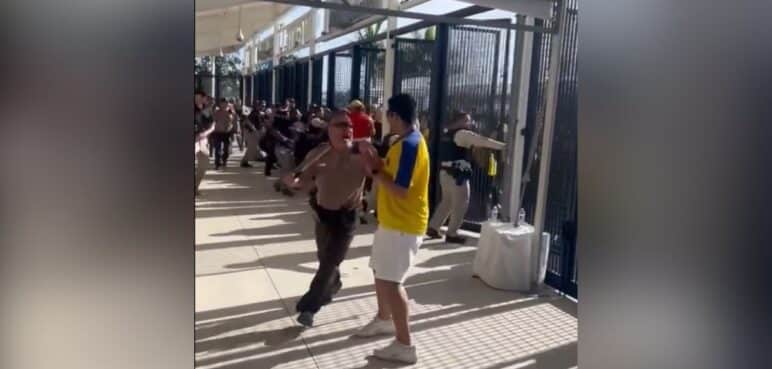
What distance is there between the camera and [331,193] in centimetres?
438

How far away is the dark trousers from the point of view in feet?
45.7

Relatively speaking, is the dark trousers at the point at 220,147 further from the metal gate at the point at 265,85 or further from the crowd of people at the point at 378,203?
the crowd of people at the point at 378,203

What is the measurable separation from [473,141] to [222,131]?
26.5 feet

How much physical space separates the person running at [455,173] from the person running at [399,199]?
3.21 m

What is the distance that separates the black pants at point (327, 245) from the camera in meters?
4.46

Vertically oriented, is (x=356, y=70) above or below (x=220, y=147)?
above

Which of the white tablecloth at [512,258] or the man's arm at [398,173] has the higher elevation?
the man's arm at [398,173]

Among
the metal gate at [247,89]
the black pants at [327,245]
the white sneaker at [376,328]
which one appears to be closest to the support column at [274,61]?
the metal gate at [247,89]

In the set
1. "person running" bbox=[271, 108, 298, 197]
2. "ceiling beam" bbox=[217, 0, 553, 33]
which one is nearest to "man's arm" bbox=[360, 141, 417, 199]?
"ceiling beam" bbox=[217, 0, 553, 33]

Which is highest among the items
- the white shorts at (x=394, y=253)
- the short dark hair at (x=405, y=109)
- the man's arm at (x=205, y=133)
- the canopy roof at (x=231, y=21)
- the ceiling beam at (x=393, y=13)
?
the canopy roof at (x=231, y=21)

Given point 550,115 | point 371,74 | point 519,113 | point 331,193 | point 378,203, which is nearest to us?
point 378,203

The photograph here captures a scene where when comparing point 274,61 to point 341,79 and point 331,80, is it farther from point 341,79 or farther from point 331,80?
point 341,79

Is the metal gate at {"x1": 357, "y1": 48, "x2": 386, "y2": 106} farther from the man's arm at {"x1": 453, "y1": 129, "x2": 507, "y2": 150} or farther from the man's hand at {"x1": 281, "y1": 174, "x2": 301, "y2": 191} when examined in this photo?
the man's hand at {"x1": 281, "y1": 174, "x2": 301, "y2": 191}

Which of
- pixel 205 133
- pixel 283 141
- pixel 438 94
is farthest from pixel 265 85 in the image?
pixel 438 94
